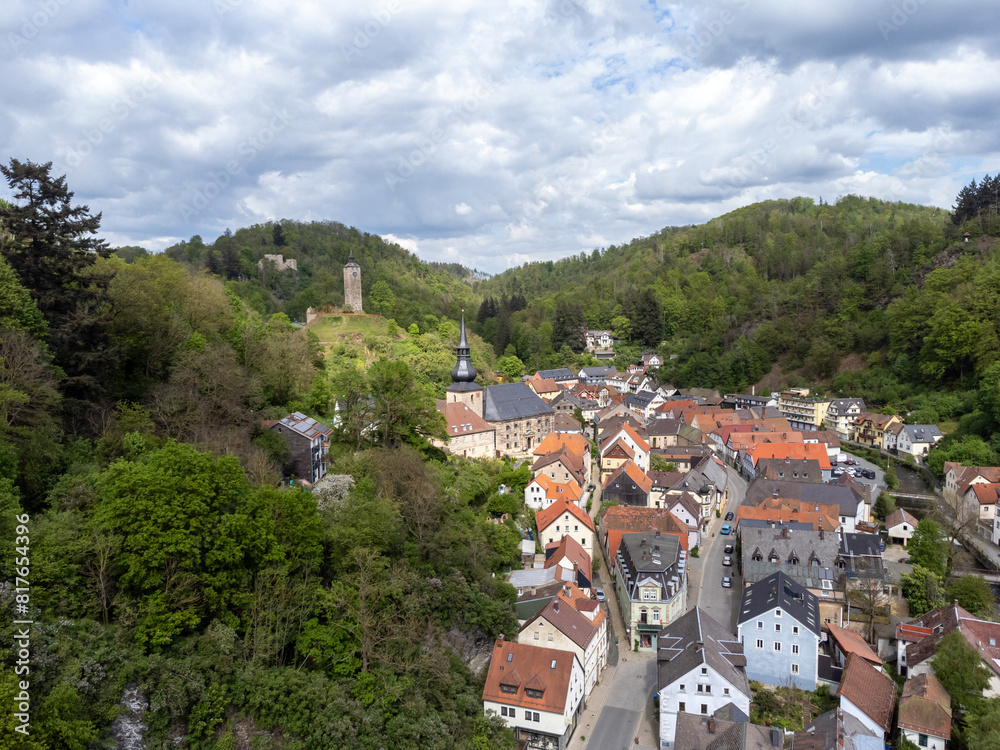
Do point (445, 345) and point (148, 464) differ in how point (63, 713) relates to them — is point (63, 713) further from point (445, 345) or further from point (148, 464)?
point (445, 345)

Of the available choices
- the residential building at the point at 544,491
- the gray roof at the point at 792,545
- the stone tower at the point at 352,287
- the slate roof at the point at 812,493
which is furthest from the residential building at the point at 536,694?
the stone tower at the point at 352,287

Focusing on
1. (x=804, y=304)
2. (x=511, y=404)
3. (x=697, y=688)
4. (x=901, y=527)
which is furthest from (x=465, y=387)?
(x=804, y=304)

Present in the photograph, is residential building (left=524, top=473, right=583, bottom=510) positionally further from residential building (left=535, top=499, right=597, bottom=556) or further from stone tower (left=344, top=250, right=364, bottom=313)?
stone tower (left=344, top=250, right=364, bottom=313)

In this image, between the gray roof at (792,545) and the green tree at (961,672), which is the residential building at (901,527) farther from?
the green tree at (961,672)

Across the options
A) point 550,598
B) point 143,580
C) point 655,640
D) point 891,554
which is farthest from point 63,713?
point 891,554

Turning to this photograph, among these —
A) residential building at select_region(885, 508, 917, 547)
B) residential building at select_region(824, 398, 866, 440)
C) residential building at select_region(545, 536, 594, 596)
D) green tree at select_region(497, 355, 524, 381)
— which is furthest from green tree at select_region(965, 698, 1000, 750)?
green tree at select_region(497, 355, 524, 381)

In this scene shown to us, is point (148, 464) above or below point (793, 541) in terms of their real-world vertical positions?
above
